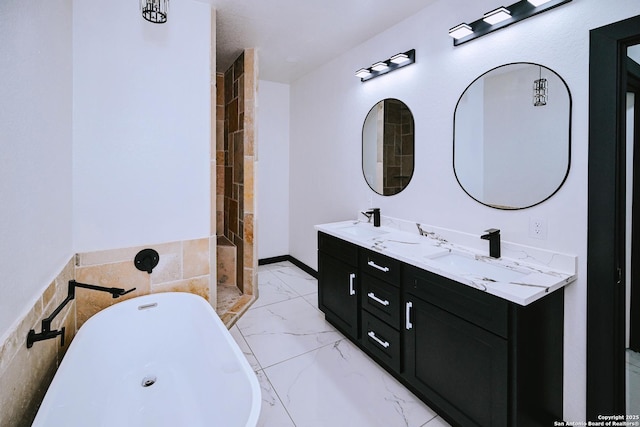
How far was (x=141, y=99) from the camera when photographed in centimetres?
210

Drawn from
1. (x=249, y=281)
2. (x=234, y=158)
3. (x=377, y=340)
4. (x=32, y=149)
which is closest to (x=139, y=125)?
(x=32, y=149)

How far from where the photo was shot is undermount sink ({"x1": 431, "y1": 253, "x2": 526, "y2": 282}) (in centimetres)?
173

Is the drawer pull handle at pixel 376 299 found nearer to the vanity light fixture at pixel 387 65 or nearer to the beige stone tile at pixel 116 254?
the beige stone tile at pixel 116 254

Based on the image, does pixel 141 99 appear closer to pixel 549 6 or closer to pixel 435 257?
pixel 435 257

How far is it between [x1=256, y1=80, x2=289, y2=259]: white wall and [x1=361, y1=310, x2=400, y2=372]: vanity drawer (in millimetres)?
2518

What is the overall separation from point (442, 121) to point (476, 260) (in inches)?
40.8

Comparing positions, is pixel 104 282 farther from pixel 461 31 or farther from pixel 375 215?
pixel 461 31

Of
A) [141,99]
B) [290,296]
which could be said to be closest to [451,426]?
[290,296]

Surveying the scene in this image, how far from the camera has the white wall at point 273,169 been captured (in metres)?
4.37

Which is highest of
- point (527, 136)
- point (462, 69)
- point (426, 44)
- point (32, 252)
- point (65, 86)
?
point (426, 44)

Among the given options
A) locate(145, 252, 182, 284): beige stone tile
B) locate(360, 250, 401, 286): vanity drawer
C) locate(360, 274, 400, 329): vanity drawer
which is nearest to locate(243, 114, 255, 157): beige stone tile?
locate(145, 252, 182, 284): beige stone tile

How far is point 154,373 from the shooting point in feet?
6.27

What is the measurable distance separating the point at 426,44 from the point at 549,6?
848 mm

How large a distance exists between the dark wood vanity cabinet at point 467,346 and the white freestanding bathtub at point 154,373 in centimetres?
104
